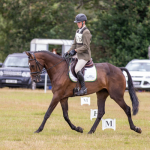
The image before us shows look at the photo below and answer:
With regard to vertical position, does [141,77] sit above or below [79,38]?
below

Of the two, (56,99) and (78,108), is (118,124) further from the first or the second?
(78,108)

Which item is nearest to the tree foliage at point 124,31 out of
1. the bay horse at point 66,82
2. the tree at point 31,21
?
the tree at point 31,21

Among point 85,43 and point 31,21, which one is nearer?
point 85,43

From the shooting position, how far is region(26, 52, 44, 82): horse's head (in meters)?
9.18

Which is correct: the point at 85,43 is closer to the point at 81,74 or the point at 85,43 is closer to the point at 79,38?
the point at 79,38

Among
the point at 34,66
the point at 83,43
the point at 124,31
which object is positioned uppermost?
the point at 83,43

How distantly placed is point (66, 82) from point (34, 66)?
83 cm

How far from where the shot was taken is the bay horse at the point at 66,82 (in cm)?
916

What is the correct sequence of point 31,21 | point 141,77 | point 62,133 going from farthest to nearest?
point 31,21 → point 141,77 → point 62,133

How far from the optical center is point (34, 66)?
9.20 m

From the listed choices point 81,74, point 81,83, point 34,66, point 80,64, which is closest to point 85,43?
point 80,64

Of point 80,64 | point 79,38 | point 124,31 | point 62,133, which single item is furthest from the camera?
point 124,31

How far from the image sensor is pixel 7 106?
1427 centimetres

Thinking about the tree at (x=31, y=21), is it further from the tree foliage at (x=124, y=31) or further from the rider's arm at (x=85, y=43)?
the rider's arm at (x=85, y=43)
